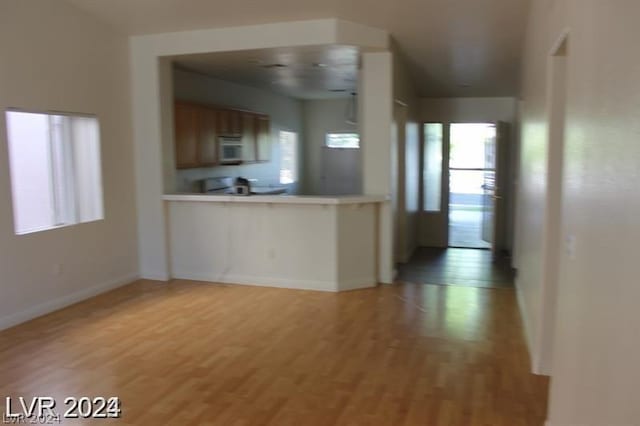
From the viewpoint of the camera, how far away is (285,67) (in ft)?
A: 22.1

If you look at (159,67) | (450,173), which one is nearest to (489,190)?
(450,173)

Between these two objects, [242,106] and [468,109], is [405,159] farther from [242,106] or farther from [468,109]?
[242,106]

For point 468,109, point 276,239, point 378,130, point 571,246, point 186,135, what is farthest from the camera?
point 468,109

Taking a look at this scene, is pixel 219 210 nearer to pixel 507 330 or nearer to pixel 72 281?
pixel 72 281

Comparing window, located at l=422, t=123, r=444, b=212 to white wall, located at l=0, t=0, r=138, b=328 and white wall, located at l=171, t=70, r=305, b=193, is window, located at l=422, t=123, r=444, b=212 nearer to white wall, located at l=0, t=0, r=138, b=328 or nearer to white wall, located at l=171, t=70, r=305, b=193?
white wall, located at l=171, t=70, r=305, b=193

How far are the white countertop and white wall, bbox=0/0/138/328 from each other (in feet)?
2.30

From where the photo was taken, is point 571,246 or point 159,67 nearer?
point 571,246

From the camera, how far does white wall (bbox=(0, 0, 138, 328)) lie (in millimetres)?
4555

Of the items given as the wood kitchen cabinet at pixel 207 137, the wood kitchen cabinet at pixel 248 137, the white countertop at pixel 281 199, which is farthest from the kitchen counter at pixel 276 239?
the wood kitchen cabinet at pixel 248 137

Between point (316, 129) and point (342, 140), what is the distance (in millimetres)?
650

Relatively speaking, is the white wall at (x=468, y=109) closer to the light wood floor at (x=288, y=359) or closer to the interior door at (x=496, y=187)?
the interior door at (x=496, y=187)

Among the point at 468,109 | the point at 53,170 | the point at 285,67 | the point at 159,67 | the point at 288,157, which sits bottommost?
the point at 53,170

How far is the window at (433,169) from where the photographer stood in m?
8.73

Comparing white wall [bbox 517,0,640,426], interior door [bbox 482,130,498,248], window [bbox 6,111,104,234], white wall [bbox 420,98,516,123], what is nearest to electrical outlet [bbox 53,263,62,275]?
window [bbox 6,111,104,234]
